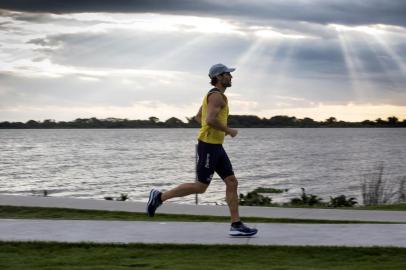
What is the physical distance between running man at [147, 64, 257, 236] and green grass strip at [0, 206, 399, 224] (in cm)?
233

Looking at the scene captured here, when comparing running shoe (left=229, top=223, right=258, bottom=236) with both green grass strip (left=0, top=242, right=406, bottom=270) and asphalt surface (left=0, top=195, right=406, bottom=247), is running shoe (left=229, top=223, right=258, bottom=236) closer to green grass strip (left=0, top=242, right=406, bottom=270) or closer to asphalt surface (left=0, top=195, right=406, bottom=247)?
asphalt surface (left=0, top=195, right=406, bottom=247)

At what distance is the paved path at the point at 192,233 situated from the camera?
9.11 m

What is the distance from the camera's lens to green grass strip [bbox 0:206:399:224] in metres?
11.9

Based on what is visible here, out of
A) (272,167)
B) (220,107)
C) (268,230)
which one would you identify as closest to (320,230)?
(268,230)

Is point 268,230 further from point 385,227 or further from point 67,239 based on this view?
point 67,239

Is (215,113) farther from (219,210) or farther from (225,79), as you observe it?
(219,210)

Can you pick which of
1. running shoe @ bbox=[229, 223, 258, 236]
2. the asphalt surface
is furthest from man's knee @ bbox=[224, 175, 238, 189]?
the asphalt surface

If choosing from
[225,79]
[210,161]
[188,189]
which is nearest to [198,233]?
[188,189]

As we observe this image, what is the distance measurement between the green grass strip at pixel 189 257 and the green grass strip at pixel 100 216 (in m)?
3.09

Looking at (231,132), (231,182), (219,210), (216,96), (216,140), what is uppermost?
(216,96)

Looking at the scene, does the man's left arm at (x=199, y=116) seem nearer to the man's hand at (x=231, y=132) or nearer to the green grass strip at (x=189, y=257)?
the man's hand at (x=231, y=132)

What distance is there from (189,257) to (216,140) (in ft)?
5.71

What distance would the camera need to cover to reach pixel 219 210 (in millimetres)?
13281

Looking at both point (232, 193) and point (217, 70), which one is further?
point (232, 193)
